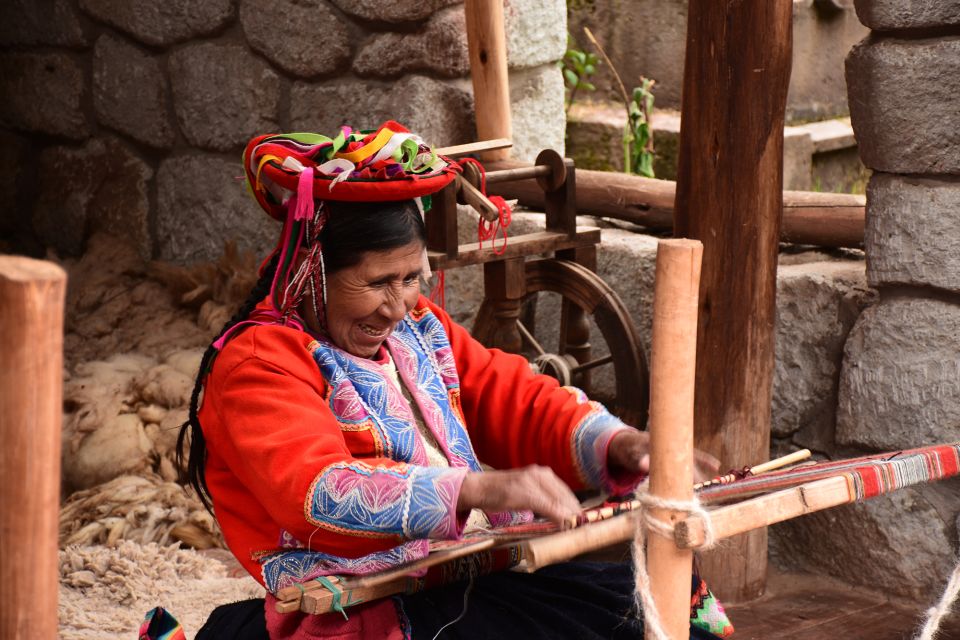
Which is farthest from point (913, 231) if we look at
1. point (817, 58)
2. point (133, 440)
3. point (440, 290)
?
point (817, 58)

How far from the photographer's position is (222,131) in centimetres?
A: 408

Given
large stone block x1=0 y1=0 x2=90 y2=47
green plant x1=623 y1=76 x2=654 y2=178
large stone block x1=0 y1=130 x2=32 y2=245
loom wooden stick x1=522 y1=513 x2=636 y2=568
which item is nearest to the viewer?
loom wooden stick x1=522 y1=513 x2=636 y2=568

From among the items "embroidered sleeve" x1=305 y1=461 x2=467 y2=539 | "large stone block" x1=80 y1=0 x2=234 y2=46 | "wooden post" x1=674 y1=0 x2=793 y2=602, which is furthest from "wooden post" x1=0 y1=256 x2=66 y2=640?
"large stone block" x1=80 y1=0 x2=234 y2=46

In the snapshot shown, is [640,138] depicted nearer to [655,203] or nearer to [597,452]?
[655,203]

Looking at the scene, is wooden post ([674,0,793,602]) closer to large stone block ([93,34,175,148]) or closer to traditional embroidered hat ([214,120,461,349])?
traditional embroidered hat ([214,120,461,349])

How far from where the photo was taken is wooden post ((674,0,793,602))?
257cm

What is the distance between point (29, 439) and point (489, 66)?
259 cm

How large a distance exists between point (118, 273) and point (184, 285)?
32 centimetres

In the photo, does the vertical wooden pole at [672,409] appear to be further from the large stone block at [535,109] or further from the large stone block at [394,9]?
the large stone block at [535,109]

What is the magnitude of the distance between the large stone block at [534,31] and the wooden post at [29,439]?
2855 mm

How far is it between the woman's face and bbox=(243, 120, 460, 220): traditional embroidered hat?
96 millimetres

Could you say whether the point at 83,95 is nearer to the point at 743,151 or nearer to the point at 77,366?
the point at 77,366

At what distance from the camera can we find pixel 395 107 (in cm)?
362

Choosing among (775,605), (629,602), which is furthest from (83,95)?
(629,602)
